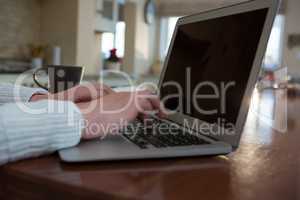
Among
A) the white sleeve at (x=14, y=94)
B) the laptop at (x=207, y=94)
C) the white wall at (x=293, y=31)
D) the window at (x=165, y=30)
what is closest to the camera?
the laptop at (x=207, y=94)

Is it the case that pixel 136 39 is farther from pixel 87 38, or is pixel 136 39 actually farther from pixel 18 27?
pixel 18 27

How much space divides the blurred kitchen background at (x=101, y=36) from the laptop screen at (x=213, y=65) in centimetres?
117

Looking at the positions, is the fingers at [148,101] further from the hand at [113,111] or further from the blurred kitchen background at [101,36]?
the blurred kitchen background at [101,36]

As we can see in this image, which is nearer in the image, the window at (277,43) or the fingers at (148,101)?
the fingers at (148,101)

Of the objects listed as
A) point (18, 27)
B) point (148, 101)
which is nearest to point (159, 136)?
point (148, 101)

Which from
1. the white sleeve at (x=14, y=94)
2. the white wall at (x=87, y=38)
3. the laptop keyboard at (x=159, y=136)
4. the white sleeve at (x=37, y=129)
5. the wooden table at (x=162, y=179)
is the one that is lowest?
the wooden table at (x=162, y=179)

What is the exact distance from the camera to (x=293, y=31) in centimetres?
446

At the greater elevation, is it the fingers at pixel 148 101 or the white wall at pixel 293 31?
the white wall at pixel 293 31

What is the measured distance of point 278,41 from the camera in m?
4.58

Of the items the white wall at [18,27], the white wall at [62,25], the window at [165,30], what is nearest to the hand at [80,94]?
the white wall at [18,27]

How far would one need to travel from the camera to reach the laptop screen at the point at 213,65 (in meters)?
0.61

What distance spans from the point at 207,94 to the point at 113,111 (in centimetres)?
22

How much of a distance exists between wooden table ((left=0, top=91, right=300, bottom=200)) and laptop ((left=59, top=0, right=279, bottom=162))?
0.07 feet

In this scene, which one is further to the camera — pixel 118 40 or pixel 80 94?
pixel 118 40
